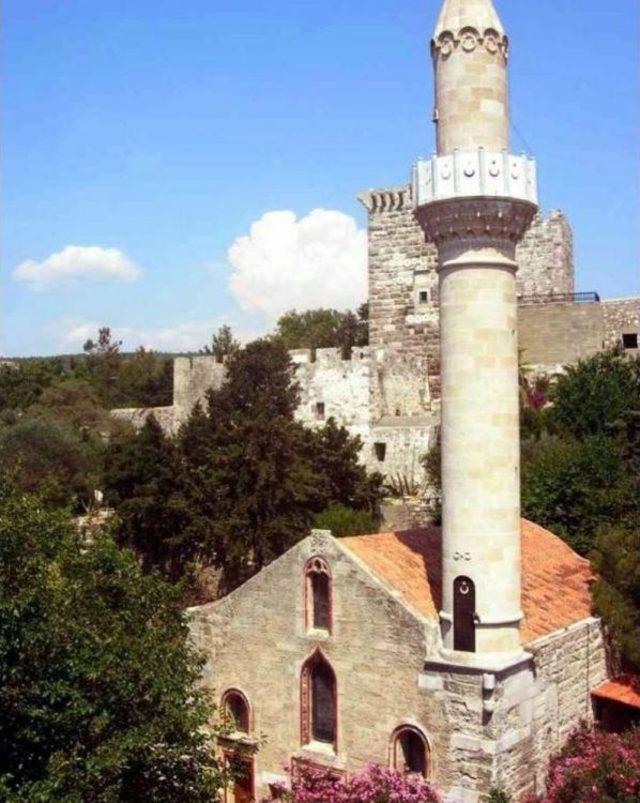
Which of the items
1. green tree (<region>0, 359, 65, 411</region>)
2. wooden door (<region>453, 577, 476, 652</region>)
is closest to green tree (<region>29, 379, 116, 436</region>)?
green tree (<region>0, 359, 65, 411</region>)

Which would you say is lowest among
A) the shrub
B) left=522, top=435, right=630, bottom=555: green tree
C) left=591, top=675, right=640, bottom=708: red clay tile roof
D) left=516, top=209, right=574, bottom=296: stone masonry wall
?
left=591, top=675, right=640, bottom=708: red clay tile roof

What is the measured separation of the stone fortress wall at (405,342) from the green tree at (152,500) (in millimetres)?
9304

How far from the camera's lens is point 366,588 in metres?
14.4

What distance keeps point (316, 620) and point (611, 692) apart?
507 centimetres

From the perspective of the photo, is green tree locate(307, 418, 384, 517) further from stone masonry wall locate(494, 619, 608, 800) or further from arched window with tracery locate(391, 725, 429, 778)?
arched window with tracery locate(391, 725, 429, 778)

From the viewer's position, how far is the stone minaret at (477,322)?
46.2 feet

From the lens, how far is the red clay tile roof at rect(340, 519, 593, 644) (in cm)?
1490

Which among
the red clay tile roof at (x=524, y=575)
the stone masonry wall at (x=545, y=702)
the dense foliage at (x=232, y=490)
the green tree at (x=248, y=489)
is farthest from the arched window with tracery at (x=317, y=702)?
the green tree at (x=248, y=489)

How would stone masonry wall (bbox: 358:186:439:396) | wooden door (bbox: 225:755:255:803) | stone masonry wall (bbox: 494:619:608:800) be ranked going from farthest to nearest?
stone masonry wall (bbox: 358:186:439:396)
wooden door (bbox: 225:755:255:803)
stone masonry wall (bbox: 494:619:608:800)

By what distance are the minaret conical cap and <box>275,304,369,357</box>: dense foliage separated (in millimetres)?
40823

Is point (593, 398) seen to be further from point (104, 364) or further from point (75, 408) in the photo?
point (104, 364)

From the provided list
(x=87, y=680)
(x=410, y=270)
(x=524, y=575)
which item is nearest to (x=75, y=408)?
(x=410, y=270)

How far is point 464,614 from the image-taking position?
551 inches

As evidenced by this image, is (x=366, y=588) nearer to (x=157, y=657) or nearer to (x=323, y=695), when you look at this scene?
(x=323, y=695)
